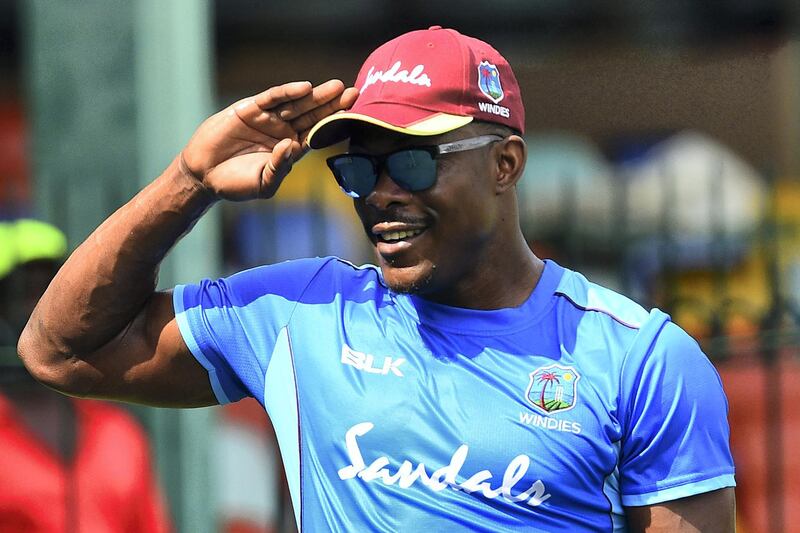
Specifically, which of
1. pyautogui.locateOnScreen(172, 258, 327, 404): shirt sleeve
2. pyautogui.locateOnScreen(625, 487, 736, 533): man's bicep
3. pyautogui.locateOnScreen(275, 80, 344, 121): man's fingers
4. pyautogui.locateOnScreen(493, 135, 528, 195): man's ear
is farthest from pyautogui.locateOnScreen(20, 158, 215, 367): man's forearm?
pyautogui.locateOnScreen(625, 487, 736, 533): man's bicep

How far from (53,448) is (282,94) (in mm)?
2157

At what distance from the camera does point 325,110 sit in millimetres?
2992

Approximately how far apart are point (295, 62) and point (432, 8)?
4.18 ft

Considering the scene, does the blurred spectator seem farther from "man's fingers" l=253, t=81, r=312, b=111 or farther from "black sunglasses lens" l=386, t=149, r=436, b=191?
"black sunglasses lens" l=386, t=149, r=436, b=191

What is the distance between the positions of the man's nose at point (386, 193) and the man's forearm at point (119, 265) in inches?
15.9

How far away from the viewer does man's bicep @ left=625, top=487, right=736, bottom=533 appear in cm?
272

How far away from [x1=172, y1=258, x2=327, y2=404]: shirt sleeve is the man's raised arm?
4 centimetres

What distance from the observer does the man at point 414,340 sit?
2.73 meters

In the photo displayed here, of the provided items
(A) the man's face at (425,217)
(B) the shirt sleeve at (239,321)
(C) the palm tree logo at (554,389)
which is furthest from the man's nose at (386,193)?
(C) the palm tree logo at (554,389)

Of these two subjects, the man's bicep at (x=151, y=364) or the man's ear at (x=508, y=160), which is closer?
the man's ear at (x=508, y=160)

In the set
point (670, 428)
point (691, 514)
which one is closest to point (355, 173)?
point (670, 428)

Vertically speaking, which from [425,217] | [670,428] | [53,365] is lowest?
[670,428]

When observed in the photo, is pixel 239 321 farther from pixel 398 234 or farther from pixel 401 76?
pixel 401 76

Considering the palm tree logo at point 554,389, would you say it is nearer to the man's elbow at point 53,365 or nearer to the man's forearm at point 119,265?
the man's forearm at point 119,265
